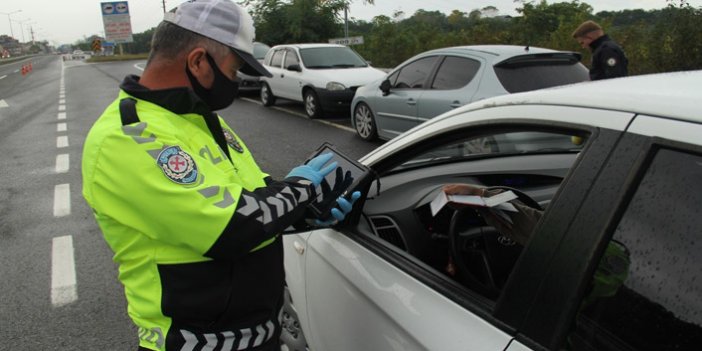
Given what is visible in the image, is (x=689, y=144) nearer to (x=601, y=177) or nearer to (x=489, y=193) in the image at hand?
(x=601, y=177)

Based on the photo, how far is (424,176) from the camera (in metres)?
2.41

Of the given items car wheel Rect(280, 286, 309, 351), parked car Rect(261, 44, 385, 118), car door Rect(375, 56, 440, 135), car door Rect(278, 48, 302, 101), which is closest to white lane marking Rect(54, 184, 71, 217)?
car wheel Rect(280, 286, 309, 351)

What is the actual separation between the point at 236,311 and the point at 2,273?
349cm

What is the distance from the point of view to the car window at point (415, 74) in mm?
6688

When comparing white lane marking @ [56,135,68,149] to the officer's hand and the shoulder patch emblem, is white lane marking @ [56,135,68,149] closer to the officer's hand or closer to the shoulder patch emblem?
the officer's hand

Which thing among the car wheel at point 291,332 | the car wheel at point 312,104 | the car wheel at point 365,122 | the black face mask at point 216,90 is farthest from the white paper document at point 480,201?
the car wheel at point 312,104

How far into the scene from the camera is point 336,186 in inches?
67.3

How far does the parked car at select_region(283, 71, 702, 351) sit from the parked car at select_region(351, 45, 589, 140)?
404 cm

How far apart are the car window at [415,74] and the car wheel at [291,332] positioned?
482cm

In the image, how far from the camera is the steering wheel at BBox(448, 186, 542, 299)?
172 cm

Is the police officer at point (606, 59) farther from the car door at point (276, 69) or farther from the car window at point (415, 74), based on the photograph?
the car door at point (276, 69)

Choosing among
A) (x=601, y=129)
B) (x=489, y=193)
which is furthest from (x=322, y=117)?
(x=601, y=129)

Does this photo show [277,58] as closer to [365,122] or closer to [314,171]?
[365,122]

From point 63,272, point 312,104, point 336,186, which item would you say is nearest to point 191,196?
point 336,186
